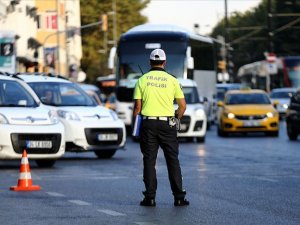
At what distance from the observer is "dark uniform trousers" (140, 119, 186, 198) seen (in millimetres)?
14695

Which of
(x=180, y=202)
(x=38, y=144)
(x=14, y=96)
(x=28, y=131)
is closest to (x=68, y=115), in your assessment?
(x=14, y=96)

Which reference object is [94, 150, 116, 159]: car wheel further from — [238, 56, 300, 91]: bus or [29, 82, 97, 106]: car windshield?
[238, 56, 300, 91]: bus

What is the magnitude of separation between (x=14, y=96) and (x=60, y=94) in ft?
11.4

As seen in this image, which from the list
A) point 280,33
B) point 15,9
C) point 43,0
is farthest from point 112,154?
point 280,33

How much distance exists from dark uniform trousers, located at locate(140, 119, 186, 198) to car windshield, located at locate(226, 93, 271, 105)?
2633cm

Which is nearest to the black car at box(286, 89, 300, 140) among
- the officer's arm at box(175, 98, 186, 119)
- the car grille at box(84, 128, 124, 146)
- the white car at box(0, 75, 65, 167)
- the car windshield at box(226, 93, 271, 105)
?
the car windshield at box(226, 93, 271, 105)

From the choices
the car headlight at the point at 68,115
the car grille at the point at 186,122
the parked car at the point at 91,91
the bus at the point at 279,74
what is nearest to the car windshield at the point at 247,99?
the parked car at the point at 91,91

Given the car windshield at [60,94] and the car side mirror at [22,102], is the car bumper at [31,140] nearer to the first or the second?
the car side mirror at [22,102]

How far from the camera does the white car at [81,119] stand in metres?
26.0

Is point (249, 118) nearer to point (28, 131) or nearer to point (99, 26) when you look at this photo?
point (28, 131)

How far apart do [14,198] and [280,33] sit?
101m

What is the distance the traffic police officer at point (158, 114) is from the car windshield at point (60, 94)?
12.3 metres

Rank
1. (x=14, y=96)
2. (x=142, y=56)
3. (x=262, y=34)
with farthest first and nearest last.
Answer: (x=262, y=34) < (x=142, y=56) < (x=14, y=96)

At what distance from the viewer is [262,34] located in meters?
130
